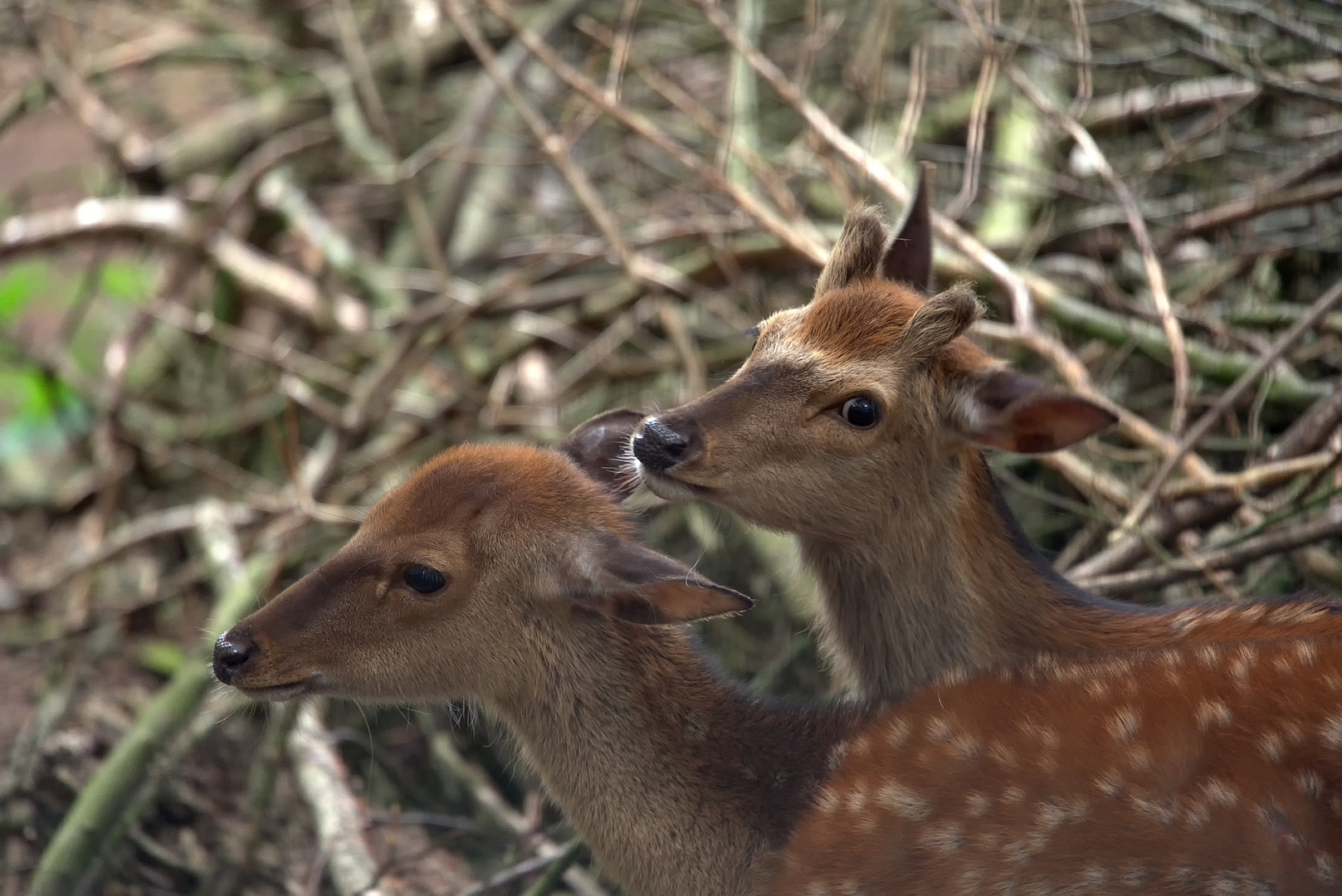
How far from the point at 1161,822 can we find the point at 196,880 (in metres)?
2.66

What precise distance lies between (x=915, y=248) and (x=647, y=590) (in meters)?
1.37

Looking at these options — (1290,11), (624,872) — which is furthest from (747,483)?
(1290,11)

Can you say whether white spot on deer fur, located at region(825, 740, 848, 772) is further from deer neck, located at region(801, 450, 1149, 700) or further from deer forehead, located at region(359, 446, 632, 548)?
deer forehead, located at region(359, 446, 632, 548)

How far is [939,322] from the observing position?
2.97 metres

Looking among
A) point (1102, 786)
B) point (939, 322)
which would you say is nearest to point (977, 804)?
point (1102, 786)

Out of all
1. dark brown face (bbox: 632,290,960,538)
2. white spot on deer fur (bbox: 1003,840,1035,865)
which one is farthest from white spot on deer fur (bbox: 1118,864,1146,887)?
dark brown face (bbox: 632,290,960,538)

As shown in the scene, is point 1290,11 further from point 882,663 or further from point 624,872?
point 624,872

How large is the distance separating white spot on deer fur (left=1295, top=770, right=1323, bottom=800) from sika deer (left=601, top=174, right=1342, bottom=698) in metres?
0.65

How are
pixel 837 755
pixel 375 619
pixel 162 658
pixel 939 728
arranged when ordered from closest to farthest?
pixel 939 728 → pixel 837 755 → pixel 375 619 → pixel 162 658

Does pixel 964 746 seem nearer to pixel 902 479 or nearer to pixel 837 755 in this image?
pixel 837 755

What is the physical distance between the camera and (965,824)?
96.4 inches

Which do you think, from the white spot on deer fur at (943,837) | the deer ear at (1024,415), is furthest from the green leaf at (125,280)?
the white spot on deer fur at (943,837)

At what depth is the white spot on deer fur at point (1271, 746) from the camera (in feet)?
7.47

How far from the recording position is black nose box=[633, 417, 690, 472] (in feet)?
9.41
